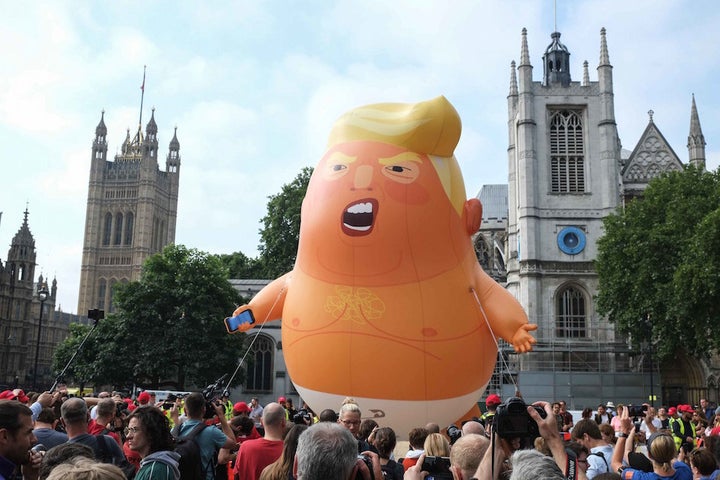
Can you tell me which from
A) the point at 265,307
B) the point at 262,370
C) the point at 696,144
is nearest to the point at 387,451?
the point at 265,307

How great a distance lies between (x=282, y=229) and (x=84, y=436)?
130 ft

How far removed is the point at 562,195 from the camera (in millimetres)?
41312

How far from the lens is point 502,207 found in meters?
64.1

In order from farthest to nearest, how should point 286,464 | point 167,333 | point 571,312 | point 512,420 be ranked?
point 571,312 < point 167,333 < point 286,464 < point 512,420

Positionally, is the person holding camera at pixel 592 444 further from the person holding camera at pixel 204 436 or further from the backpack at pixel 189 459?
the backpack at pixel 189 459

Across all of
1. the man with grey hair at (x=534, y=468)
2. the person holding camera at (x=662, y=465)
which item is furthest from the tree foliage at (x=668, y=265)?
the man with grey hair at (x=534, y=468)

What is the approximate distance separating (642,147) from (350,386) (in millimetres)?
38727

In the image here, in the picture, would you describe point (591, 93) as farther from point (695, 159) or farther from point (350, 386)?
point (350, 386)

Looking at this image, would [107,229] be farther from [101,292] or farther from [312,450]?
[312,450]

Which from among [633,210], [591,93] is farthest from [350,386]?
[591,93]

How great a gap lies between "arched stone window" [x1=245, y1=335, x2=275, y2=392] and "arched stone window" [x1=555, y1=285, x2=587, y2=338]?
1692cm

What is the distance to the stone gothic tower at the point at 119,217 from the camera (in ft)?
349

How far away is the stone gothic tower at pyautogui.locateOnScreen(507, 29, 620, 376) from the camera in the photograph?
40000mm

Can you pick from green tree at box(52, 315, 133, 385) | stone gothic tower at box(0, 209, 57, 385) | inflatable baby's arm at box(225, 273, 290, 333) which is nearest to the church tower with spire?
green tree at box(52, 315, 133, 385)
